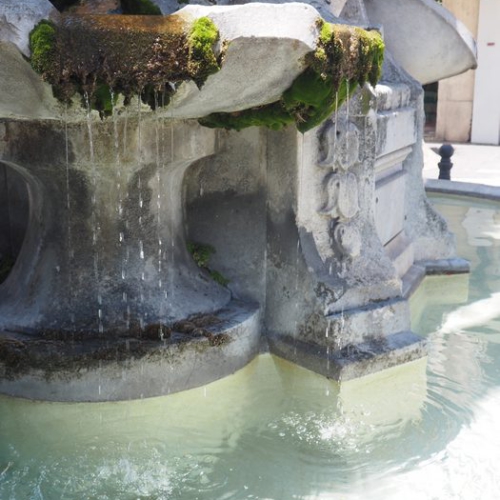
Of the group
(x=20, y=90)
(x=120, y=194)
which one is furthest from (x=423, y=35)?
(x=20, y=90)

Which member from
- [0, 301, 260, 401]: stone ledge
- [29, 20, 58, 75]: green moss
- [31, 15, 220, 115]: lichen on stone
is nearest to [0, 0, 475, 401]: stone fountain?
[0, 301, 260, 401]: stone ledge

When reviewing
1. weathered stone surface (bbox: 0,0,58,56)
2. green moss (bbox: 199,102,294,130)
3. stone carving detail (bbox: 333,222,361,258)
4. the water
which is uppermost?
weathered stone surface (bbox: 0,0,58,56)

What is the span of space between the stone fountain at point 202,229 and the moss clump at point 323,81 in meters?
0.01

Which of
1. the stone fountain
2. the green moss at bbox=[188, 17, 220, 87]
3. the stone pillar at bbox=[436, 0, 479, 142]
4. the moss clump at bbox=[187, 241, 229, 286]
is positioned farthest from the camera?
the stone pillar at bbox=[436, 0, 479, 142]

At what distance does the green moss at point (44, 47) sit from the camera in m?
2.86

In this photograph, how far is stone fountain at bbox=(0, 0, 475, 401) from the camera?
139 inches

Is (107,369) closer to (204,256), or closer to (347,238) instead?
(204,256)

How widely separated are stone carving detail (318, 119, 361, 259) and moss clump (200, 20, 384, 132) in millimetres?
359

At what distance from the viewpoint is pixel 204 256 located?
15.0ft

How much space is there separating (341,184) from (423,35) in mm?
1964

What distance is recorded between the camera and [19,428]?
3756 mm

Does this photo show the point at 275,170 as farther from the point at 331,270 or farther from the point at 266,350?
the point at 266,350

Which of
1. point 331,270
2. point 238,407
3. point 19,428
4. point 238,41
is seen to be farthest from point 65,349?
point 238,41

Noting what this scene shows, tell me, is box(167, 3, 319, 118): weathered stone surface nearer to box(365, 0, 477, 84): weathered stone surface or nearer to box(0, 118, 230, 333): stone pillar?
box(0, 118, 230, 333): stone pillar
